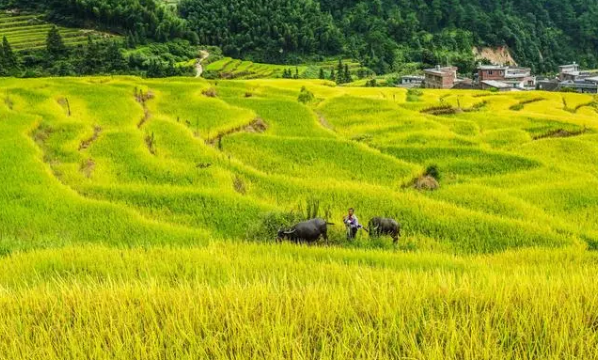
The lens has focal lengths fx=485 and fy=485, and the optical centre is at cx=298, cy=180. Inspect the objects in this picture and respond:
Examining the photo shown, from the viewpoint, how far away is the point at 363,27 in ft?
380

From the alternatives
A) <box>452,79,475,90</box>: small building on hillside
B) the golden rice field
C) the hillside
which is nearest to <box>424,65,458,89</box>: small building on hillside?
<box>452,79,475,90</box>: small building on hillside

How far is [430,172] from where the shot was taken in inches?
626

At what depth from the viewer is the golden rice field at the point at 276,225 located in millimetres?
2637

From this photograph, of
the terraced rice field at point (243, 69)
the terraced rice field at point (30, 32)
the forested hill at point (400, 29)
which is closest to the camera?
the terraced rice field at point (30, 32)

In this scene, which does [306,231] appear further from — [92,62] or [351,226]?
[92,62]

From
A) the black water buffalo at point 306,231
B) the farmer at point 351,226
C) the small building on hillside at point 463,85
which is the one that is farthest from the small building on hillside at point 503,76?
the black water buffalo at point 306,231

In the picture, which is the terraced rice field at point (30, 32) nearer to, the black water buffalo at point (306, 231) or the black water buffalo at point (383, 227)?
the black water buffalo at point (306, 231)

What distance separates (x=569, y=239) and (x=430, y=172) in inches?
228

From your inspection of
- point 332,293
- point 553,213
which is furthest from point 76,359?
point 553,213

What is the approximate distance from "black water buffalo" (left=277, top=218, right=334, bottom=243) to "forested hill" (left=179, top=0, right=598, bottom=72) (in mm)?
91210

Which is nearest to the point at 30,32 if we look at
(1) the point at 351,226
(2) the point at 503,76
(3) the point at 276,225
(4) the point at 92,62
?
(4) the point at 92,62

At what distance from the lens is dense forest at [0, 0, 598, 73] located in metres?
88.5

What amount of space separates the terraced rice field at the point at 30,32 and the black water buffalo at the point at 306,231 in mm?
71494

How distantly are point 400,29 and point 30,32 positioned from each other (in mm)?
76129
